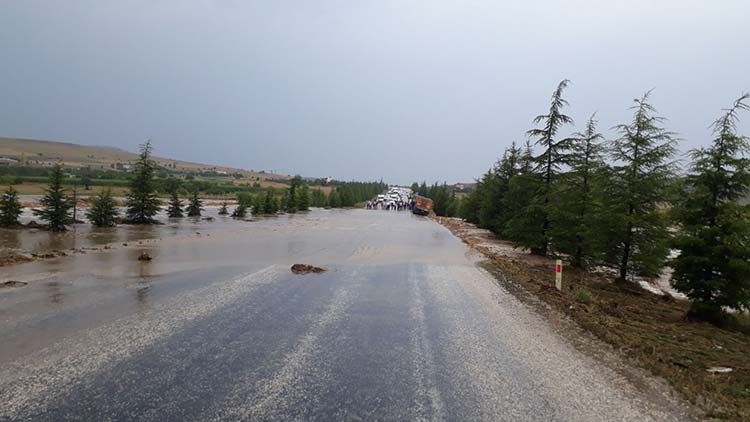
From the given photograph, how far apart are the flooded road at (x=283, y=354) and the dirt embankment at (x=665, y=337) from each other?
0.74 meters

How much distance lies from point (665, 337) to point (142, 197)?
31.7 m

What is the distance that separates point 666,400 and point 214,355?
5764mm

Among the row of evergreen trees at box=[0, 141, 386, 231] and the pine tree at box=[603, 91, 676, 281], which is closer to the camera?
the pine tree at box=[603, 91, 676, 281]

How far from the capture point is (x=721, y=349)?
24.6 feet

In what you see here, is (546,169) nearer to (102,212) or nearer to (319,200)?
(102,212)

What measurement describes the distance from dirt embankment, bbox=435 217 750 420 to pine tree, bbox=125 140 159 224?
26.5 meters

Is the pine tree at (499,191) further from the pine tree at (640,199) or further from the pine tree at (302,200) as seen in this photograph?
the pine tree at (302,200)

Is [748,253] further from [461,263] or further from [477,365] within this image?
[461,263]

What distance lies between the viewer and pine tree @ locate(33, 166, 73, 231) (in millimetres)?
21906

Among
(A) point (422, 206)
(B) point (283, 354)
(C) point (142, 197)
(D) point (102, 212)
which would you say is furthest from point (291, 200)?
(B) point (283, 354)

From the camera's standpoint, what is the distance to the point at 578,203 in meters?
16.4

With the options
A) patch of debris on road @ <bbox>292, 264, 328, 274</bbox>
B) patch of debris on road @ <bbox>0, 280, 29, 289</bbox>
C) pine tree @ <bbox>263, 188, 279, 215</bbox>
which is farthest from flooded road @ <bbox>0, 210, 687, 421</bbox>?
pine tree @ <bbox>263, 188, 279, 215</bbox>

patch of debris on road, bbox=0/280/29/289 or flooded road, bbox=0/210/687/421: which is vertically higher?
flooded road, bbox=0/210/687/421

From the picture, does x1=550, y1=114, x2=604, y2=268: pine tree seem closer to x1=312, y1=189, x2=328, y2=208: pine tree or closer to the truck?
the truck
